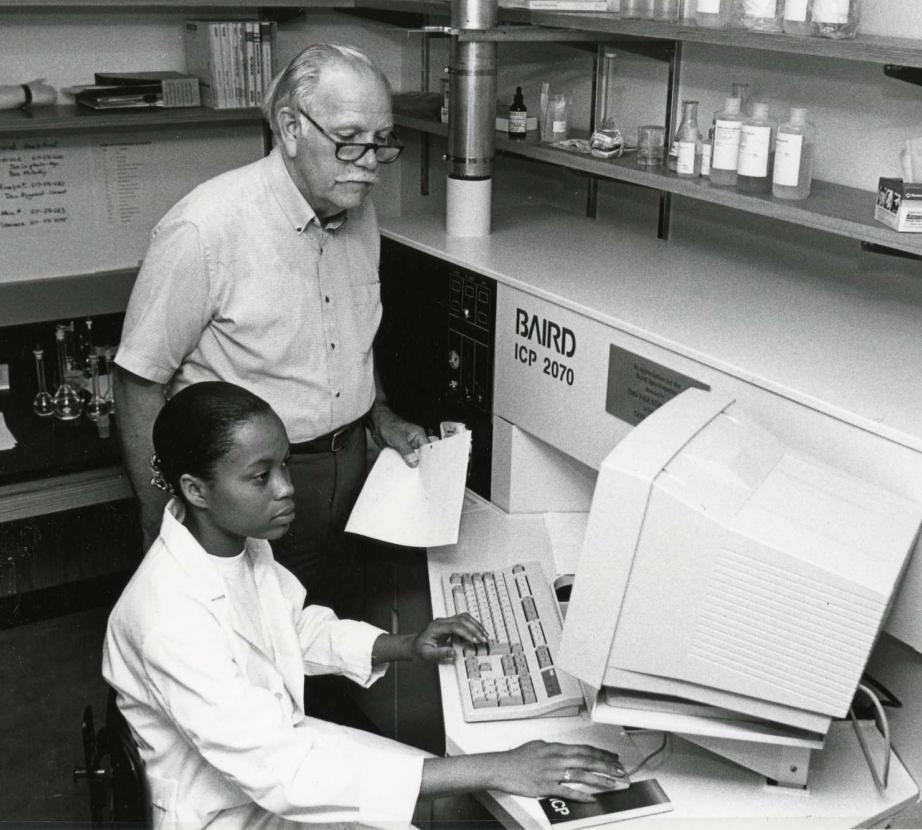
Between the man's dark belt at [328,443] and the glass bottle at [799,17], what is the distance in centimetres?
106

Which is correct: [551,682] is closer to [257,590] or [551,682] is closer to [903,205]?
[257,590]

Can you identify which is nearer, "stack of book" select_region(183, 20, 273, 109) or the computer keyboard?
the computer keyboard

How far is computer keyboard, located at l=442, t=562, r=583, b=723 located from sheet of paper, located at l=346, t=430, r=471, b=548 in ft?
0.34

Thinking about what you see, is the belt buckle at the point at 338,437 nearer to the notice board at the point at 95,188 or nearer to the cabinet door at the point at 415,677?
the cabinet door at the point at 415,677

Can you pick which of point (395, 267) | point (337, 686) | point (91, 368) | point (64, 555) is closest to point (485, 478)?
point (395, 267)

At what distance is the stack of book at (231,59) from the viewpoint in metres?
2.99

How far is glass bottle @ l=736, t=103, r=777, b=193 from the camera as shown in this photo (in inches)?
71.7

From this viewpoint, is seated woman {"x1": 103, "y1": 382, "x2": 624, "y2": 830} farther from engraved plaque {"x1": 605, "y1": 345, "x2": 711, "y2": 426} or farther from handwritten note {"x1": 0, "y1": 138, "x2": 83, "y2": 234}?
handwritten note {"x1": 0, "y1": 138, "x2": 83, "y2": 234}

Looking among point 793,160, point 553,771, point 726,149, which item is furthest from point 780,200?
point 553,771

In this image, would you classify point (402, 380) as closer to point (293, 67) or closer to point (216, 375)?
point (216, 375)

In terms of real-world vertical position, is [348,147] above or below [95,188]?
above

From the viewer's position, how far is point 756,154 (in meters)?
1.83

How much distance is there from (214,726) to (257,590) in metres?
0.31

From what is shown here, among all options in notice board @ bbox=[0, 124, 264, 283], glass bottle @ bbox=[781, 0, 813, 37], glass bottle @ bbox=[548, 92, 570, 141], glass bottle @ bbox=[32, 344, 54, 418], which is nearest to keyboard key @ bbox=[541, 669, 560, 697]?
glass bottle @ bbox=[781, 0, 813, 37]
